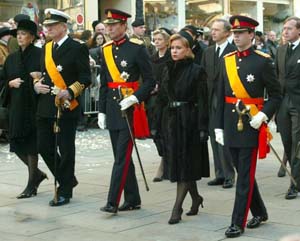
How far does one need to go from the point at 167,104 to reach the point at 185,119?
0.27m

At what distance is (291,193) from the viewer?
320 inches

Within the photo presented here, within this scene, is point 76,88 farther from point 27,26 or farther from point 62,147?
point 27,26

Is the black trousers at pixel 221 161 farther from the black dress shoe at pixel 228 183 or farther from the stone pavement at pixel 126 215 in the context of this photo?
the stone pavement at pixel 126 215

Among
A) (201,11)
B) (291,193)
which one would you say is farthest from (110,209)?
(201,11)

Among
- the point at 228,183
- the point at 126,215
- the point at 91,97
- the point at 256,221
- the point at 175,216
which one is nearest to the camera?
the point at 256,221

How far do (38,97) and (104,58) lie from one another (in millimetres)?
1039

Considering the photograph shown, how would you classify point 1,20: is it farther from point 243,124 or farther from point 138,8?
point 243,124

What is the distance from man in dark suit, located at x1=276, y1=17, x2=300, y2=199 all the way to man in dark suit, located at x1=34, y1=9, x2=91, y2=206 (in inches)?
93.2

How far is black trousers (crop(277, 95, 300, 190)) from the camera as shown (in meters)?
8.30

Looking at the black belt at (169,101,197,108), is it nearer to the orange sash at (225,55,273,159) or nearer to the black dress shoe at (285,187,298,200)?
the orange sash at (225,55,273,159)

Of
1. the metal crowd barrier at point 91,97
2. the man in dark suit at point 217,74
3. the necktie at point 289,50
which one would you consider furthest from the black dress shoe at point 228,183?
the metal crowd barrier at point 91,97

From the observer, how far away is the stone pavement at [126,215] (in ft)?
21.4

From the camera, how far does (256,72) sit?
259 inches

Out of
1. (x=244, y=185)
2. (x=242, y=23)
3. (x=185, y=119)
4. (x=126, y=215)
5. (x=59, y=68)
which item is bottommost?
(x=126, y=215)
